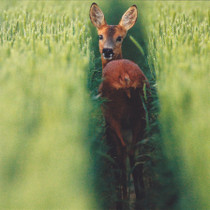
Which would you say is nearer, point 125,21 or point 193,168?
Result: point 193,168

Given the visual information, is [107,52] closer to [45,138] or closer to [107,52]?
[107,52]

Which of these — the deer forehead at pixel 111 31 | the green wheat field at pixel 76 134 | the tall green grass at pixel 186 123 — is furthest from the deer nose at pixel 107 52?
the tall green grass at pixel 186 123

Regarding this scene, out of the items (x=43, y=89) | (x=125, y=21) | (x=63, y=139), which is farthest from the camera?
(x=125, y=21)

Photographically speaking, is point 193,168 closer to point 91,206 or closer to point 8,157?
point 91,206

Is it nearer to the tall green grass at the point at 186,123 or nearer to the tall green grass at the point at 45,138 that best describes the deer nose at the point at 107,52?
the tall green grass at the point at 186,123

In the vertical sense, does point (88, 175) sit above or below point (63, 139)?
below

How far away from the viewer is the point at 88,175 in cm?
283

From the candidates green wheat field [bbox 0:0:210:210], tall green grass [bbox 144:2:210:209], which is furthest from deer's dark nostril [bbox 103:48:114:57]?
tall green grass [bbox 144:2:210:209]

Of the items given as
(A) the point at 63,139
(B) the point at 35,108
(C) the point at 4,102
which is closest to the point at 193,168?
(A) the point at 63,139

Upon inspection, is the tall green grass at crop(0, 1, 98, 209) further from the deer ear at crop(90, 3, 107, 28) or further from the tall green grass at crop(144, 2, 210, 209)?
the deer ear at crop(90, 3, 107, 28)

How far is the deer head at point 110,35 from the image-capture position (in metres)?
4.33

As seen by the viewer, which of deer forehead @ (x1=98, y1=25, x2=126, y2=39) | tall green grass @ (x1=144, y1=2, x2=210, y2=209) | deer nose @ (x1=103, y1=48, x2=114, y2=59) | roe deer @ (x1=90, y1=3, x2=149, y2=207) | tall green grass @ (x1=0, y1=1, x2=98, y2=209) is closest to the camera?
tall green grass @ (x1=0, y1=1, x2=98, y2=209)

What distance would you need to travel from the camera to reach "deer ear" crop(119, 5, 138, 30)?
468 centimetres

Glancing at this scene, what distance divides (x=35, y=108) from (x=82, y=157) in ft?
1.43
